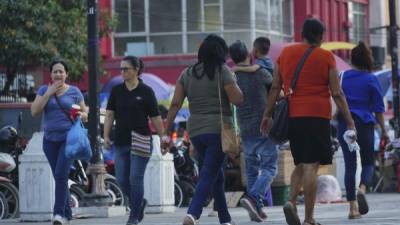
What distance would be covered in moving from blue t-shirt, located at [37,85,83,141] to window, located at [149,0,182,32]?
28089 millimetres

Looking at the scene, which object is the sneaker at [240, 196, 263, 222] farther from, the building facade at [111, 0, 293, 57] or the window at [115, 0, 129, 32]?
the window at [115, 0, 129, 32]

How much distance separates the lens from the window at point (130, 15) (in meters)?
41.5

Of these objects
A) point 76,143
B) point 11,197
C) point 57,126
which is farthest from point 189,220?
point 11,197

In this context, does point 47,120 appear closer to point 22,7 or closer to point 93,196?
point 93,196

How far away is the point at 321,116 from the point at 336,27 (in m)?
37.7

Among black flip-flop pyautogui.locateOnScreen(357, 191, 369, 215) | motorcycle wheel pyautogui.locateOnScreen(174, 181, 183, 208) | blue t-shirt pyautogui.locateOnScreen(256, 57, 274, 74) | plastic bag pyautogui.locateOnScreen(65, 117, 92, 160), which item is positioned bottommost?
motorcycle wheel pyautogui.locateOnScreen(174, 181, 183, 208)

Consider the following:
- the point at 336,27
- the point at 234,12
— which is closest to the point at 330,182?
the point at 234,12

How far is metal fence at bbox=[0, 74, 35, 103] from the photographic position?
28.7 metres

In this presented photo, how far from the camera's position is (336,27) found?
158ft

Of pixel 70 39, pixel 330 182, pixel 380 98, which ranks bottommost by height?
pixel 330 182

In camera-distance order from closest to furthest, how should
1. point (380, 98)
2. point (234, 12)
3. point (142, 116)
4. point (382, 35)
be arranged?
point (142, 116), point (380, 98), point (234, 12), point (382, 35)

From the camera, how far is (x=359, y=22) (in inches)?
2026

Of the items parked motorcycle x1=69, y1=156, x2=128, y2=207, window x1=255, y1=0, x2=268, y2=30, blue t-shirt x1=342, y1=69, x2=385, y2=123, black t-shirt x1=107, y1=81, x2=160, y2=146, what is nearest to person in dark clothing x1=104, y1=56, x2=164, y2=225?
black t-shirt x1=107, y1=81, x2=160, y2=146

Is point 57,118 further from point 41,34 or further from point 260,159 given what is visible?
point 41,34
